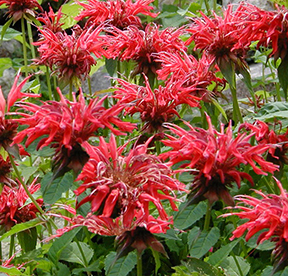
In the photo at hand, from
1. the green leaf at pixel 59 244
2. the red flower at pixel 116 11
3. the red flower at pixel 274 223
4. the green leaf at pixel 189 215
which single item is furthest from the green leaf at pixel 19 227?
the red flower at pixel 116 11

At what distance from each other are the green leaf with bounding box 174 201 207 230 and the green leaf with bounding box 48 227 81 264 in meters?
0.26

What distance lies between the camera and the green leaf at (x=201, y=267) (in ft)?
3.64

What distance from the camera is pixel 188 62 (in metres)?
1.59

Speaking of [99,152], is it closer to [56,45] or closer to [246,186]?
[246,186]

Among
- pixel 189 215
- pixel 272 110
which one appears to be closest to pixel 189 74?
pixel 272 110

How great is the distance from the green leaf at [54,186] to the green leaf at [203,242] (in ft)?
0.91

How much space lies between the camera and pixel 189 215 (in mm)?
1076

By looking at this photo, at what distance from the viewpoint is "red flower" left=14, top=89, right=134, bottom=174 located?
3.34 ft

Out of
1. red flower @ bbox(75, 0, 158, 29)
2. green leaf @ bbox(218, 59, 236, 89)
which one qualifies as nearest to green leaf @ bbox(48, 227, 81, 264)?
green leaf @ bbox(218, 59, 236, 89)

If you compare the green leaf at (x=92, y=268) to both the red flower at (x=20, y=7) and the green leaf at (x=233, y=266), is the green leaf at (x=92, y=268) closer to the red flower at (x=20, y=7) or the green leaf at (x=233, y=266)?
the green leaf at (x=233, y=266)

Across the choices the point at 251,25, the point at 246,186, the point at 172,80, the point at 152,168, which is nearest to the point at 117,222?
the point at 152,168

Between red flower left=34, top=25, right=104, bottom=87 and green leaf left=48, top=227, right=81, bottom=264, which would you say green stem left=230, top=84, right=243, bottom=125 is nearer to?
red flower left=34, top=25, right=104, bottom=87

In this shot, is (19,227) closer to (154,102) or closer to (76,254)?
(76,254)

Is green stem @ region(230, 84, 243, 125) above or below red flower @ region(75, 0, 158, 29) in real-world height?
below
